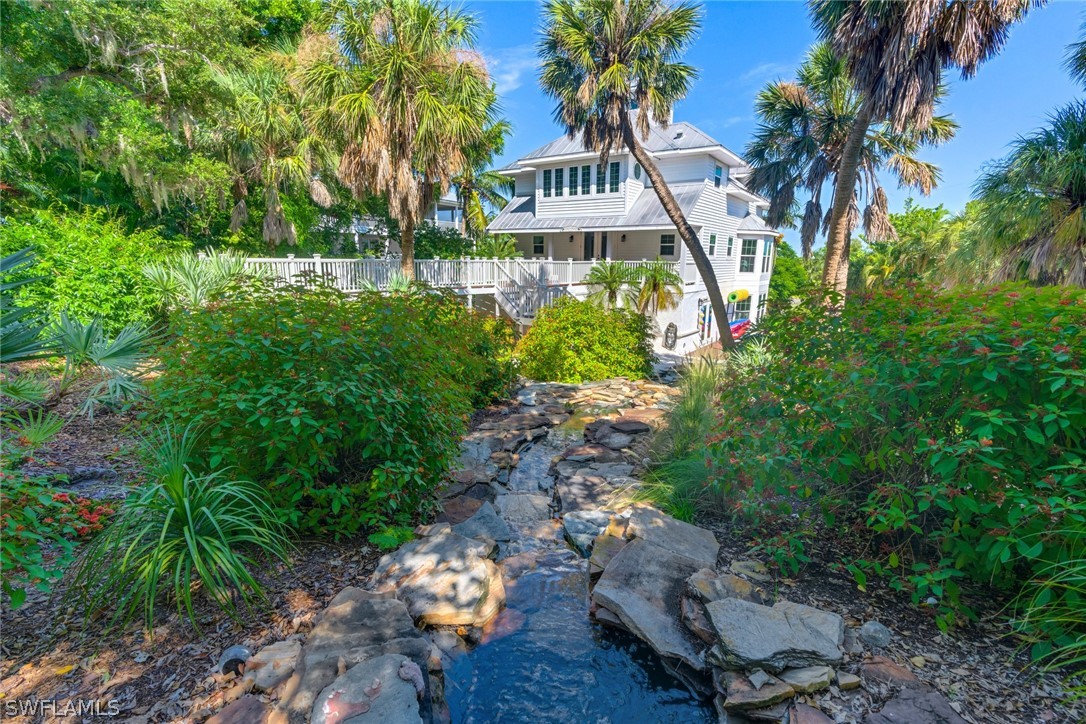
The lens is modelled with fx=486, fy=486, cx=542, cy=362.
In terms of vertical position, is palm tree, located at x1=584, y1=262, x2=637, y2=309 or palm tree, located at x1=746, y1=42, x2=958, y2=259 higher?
palm tree, located at x1=746, y1=42, x2=958, y2=259

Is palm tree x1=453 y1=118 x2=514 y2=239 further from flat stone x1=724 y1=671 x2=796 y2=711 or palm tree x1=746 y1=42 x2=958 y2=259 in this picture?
flat stone x1=724 y1=671 x2=796 y2=711

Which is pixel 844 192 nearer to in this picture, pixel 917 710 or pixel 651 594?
pixel 651 594

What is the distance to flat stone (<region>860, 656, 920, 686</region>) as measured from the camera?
2785 millimetres

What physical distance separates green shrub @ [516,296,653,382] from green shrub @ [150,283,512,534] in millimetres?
7581

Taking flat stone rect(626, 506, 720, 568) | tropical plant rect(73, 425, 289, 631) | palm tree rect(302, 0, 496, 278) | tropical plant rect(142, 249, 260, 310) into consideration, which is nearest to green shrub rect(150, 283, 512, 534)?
tropical plant rect(73, 425, 289, 631)

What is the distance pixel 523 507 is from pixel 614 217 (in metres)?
17.7

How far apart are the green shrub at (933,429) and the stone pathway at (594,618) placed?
690 millimetres

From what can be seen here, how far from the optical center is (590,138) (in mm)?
12938

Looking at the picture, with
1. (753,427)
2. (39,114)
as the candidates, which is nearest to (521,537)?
(753,427)

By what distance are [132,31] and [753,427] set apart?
16808 millimetres

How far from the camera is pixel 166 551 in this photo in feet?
9.59

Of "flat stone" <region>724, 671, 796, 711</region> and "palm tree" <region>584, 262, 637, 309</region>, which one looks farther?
"palm tree" <region>584, 262, 637, 309</region>

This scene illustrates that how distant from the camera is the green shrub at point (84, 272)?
303 inches

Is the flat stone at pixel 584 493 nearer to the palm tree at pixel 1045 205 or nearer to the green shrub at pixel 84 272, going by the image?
the green shrub at pixel 84 272
